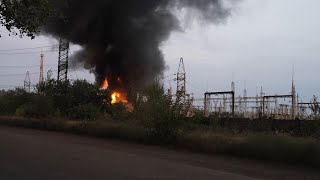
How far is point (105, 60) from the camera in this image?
35.2 m

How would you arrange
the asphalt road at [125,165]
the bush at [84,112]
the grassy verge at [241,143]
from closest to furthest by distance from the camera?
the asphalt road at [125,165] < the grassy verge at [241,143] < the bush at [84,112]

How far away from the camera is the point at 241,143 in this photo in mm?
16547

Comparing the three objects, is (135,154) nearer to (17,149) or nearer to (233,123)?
(17,149)

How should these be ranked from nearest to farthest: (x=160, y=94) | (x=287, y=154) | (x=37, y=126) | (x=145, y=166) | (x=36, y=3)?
(x=145, y=166) < (x=287, y=154) < (x=36, y=3) < (x=160, y=94) < (x=37, y=126)

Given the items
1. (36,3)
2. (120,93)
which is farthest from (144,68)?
(36,3)

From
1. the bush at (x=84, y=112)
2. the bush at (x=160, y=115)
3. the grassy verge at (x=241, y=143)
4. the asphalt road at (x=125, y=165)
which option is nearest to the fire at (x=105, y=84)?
the bush at (x=84, y=112)

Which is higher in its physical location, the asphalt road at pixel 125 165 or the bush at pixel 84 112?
the bush at pixel 84 112

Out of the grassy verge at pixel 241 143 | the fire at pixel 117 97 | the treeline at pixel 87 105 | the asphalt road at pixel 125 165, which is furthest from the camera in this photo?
the fire at pixel 117 97

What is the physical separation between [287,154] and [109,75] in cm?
2310

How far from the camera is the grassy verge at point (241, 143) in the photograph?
1447 centimetres

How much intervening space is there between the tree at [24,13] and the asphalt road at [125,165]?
4.58 metres

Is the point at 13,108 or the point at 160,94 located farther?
the point at 13,108

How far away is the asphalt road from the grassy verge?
2.23 ft

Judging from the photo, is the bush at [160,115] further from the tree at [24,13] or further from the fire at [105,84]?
the fire at [105,84]
